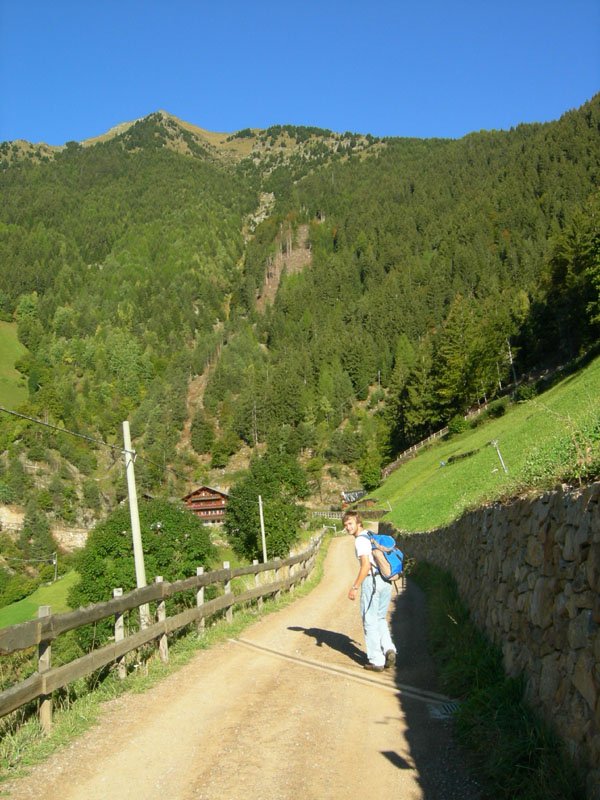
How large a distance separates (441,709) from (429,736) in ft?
2.25

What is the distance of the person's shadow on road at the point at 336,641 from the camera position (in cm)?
864

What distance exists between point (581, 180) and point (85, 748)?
19714 cm

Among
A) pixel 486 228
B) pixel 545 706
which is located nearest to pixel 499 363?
pixel 545 706

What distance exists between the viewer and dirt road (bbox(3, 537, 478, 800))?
169 inches

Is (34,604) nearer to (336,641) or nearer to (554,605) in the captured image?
(336,641)

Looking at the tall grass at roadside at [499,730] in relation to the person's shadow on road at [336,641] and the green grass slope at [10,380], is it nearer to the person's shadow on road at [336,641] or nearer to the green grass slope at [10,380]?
the person's shadow on road at [336,641]

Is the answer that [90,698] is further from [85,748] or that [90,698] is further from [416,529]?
[416,529]

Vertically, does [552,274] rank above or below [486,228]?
below

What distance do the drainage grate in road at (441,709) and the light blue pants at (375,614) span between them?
1552 mm

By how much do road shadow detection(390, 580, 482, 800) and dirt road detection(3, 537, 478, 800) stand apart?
0.01 meters

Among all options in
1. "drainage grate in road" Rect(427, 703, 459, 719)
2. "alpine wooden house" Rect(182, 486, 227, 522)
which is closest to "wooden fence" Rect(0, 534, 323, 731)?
"drainage grate in road" Rect(427, 703, 459, 719)

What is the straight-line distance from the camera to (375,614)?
7551 mm

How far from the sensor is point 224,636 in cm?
996

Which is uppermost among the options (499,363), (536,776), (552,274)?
(552,274)
